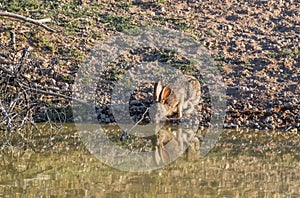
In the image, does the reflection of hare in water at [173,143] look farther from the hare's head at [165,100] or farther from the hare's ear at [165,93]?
Answer: the hare's ear at [165,93]

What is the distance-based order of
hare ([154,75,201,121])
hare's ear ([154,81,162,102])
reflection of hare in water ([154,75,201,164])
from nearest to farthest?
1. reflection of hare in water ([154,75,201,164])
2. hare's ear ([154,81,162,102])
3. hare ([154,75,201,121])

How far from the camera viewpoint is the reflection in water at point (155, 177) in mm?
6863

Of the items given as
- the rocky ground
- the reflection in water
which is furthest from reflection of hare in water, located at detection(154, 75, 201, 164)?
the reflection in water

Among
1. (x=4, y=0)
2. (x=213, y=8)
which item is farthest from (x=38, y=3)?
(x=213, y=8)

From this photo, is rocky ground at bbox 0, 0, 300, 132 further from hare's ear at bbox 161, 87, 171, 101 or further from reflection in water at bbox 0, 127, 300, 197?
reflection in water at bbox 0, 127, 300, 197

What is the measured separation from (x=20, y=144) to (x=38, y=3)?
503 cm

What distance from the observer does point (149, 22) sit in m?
13.3

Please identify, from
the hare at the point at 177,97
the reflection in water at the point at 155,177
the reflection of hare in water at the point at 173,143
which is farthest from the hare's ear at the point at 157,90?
the reflection in water at the point at 155,177

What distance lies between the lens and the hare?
10641mm

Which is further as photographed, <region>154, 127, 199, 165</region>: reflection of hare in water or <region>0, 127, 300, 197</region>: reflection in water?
<region>154, 127, 199, 165</region>: reflection of hare in water

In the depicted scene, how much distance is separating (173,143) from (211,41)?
3.87 m

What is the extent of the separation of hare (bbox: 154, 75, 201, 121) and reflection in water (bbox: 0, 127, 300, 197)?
79.2 inches

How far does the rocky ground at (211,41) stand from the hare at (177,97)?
249mm

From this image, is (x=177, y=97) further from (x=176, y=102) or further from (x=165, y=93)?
(x=165, y=93)
